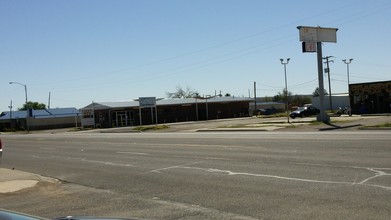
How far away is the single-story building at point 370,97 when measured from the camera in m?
55.7

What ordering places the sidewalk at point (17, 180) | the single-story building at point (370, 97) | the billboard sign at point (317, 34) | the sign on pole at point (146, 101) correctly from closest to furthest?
the sidewalk at point (17, 180), the billboard sign at point (317, 34), the single-story building at point (370, 97), the sign on pole at point (146, 101)

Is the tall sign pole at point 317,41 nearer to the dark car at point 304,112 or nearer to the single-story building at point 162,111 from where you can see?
the dark car at point 304,112

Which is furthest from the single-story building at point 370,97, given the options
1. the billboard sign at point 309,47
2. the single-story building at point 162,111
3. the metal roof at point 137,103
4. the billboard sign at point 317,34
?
the metal roof at point 137,103

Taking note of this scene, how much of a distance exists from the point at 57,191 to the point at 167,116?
69.1 meters

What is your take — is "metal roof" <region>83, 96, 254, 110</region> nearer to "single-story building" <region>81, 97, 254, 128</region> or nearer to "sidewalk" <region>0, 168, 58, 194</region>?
"single-story building" <region>81, 97, 254, 128</region>

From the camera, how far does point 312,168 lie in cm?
1266

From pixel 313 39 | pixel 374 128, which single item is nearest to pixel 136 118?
pixel 313 39

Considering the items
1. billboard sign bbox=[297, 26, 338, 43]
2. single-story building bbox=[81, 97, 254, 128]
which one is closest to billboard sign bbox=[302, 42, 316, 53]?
billboard sign bbox=[297, 26, 338, 43]

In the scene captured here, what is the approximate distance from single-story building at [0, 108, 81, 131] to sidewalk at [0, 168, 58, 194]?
257 feet

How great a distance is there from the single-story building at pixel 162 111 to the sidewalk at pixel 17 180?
175ft

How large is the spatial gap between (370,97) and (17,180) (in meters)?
50.2

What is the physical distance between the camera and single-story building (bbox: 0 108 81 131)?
9556cm

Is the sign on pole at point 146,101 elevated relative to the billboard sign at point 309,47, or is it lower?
lower

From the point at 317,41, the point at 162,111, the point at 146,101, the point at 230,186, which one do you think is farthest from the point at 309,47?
the point at 162,111
